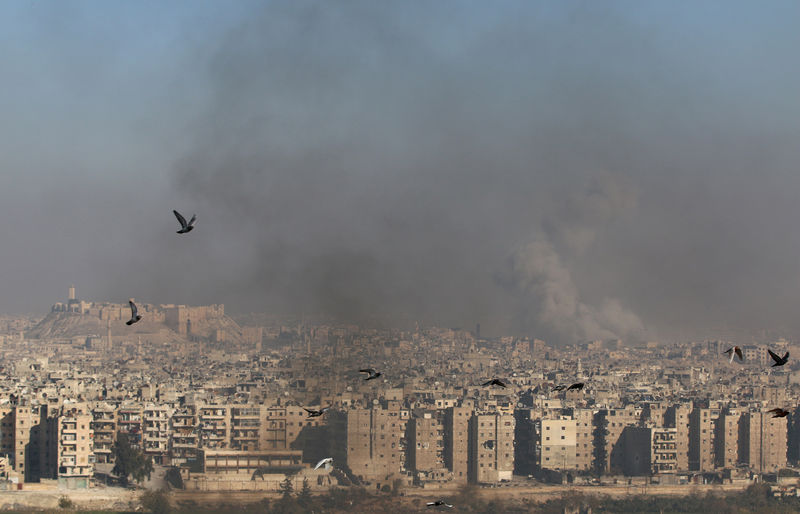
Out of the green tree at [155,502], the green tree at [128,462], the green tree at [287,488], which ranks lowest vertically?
the green tree at [155,502]

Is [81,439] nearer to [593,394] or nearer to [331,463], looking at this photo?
[331,463]

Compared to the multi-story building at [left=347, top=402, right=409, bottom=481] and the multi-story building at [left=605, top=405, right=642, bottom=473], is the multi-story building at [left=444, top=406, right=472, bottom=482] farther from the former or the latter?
the multi-story building at [left=605, top=405, right=642, bottom=473]

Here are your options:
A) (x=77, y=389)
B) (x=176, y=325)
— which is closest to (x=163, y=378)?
(x=77, y=389)

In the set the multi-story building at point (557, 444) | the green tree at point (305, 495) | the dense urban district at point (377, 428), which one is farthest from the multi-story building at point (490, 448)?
the green tree at point (305, 495)

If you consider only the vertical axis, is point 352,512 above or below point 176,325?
below

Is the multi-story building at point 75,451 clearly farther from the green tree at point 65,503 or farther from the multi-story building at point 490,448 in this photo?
the multi-story building at point 490,448

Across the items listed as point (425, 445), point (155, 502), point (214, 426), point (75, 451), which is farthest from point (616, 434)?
point (75, 451)
